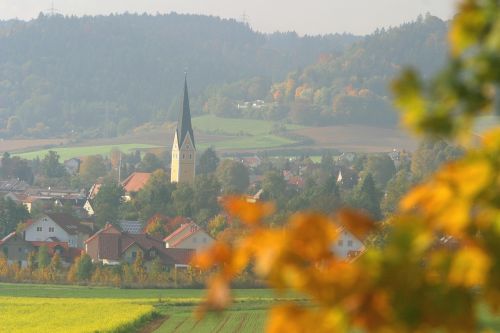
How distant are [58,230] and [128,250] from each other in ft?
25.8

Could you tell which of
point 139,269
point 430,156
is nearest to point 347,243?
point 139,269

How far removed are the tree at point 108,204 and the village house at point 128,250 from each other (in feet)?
40.0

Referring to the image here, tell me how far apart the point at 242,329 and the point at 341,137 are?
10571 centimetres

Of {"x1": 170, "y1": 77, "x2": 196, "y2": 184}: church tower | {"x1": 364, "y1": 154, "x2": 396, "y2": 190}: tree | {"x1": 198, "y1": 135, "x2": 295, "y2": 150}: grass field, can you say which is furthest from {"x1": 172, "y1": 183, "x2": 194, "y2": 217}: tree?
{"x1": 198, "y1": 135, "x2": 295, "y2": 150}: grass field

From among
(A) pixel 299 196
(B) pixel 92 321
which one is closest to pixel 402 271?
(B) pixel 92 321

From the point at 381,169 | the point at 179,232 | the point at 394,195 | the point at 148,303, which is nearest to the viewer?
the point at 148,303

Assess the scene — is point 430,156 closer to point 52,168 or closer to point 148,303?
point 52,168

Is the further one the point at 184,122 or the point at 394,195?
the point at 184,122

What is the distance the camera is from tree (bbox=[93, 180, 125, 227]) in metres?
64.7

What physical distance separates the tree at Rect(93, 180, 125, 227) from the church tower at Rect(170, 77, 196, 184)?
58.4 ft

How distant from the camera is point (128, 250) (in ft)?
164

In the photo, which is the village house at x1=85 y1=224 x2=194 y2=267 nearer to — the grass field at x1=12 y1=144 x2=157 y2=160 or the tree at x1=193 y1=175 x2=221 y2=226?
the tree at x1=193 y1=175 x2=221 y2=226

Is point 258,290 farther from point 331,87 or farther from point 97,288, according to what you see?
point 331,87

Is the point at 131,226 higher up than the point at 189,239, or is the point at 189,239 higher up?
the point at 189,239
